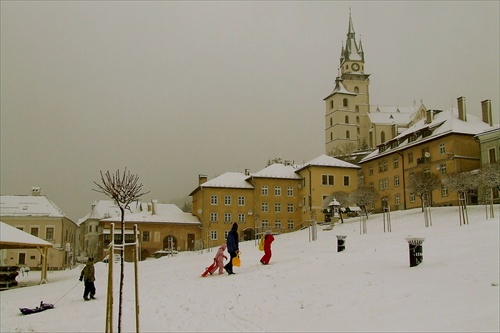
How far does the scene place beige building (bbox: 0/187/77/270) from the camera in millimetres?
62753

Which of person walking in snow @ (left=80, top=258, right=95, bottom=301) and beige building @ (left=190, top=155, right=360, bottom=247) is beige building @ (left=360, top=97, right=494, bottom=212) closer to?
beige building @ (left=190, top=155, right=360, bottom=247)

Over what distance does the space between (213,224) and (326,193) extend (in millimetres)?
14374

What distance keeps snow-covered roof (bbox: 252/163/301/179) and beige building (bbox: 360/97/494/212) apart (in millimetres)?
9847

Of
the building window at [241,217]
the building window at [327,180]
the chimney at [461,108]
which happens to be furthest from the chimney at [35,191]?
the chimney at [461,108]

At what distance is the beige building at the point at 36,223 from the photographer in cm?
6275

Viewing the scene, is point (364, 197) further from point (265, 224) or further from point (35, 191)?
point (35, 191)

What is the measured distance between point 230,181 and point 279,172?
673 cm

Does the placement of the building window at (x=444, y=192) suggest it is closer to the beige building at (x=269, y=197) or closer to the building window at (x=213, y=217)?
the beige building at (x=269, y=197)

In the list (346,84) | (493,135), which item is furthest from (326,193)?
(346,84)

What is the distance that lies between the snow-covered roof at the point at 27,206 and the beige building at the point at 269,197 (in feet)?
65.9

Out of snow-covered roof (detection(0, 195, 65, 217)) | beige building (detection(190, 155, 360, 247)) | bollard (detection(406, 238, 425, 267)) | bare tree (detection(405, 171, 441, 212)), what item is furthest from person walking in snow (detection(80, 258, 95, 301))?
snow-covered roof (detection(0, 195, 65, 217))

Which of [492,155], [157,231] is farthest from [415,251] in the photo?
[157,231]

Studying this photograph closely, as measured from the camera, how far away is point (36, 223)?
65500 mm

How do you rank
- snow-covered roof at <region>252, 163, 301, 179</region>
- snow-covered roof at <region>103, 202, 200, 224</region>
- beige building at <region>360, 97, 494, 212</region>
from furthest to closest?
snow-covered roof at <region>252, 163, 301, 179</region>
snow-covered roof at <region>103, 202, 200, 224</region>
beige building at <region>360, 97, 494, 212</region>
